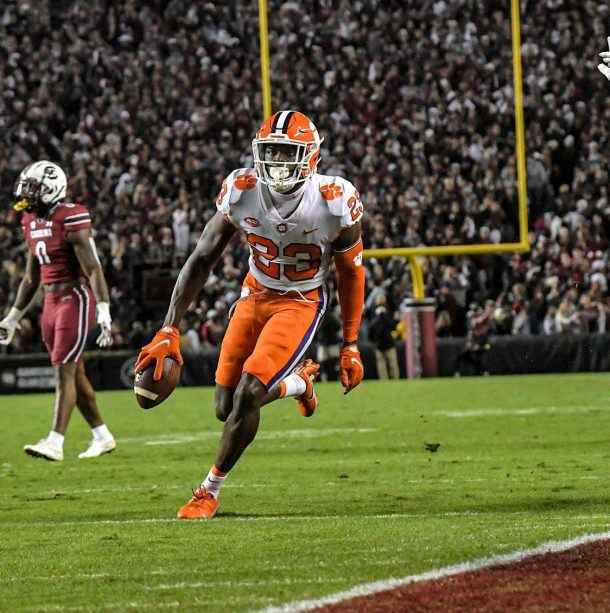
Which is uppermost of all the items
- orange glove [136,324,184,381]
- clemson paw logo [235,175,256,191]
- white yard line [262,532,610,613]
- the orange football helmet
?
the orange football helmet

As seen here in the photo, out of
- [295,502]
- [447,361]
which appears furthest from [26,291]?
[447,361]

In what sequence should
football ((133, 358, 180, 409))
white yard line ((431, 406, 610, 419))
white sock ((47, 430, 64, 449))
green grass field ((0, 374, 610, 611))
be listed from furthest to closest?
white yard line ((431, 406, 610, 419))
white sock ((47, 430, 64, 449))
football ((133, 358, 180, 409))
green grass field ((0, 374, 610, 611))

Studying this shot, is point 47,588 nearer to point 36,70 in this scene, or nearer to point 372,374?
point 372,374

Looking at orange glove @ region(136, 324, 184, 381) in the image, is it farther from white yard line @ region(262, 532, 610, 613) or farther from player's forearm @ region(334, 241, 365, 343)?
white yard line @ region(262, 532, 610, 613)

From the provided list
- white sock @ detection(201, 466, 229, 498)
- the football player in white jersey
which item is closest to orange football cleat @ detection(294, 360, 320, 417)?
the football player in white jersey

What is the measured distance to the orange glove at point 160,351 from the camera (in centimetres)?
546

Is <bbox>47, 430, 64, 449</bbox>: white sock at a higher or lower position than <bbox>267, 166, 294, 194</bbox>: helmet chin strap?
lower

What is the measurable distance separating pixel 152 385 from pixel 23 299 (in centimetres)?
360

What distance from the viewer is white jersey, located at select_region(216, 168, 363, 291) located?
18.8ft

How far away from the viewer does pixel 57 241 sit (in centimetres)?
847

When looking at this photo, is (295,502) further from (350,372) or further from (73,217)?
(73,217)

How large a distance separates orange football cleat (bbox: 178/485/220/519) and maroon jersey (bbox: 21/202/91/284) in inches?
129

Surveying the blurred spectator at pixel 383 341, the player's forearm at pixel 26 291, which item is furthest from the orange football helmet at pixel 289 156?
the blurred spectator at pixel 383 341

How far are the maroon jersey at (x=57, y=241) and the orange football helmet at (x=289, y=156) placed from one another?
3025mm
